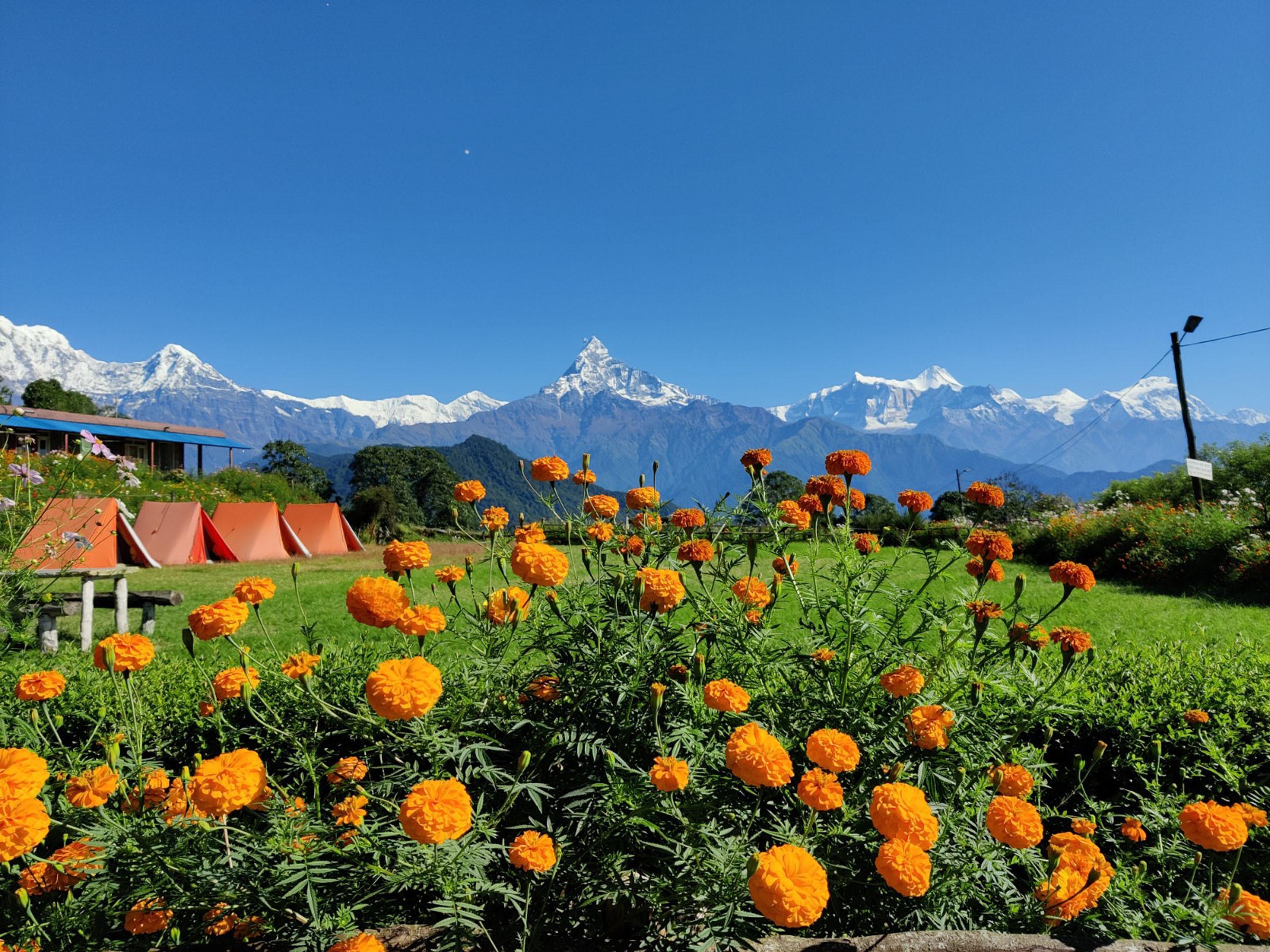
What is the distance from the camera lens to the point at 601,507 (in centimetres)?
207

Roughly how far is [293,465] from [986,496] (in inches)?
1924

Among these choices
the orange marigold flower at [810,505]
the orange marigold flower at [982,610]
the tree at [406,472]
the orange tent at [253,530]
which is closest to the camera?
the orange marigold flower at [982,610]

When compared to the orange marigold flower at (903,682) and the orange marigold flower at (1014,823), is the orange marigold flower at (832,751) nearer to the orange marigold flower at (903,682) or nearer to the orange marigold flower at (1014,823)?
the orange marigold flower at (903,682)

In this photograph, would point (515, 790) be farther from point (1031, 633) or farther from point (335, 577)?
point (335, 577)

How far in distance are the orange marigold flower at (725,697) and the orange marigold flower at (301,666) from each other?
85 cm

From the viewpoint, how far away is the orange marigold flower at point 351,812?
1.27 metres

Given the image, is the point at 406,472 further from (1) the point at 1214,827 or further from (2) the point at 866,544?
(1) the point at 1214,827

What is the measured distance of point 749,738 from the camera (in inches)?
47.2

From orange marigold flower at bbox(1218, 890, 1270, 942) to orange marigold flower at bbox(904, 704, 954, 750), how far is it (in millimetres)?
582

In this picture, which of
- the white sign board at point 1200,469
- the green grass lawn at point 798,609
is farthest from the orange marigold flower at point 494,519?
the white sign board at point 1200,469

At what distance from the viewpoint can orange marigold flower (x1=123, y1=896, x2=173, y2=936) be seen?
1.21 metres

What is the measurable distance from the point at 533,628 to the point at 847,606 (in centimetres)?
92

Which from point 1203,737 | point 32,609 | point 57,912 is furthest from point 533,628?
point 32,609

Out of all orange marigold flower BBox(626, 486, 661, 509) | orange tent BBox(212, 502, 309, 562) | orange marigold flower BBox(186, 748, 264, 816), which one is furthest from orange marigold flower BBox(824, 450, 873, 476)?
orange tent BBox(212, 502, 309, 562)
